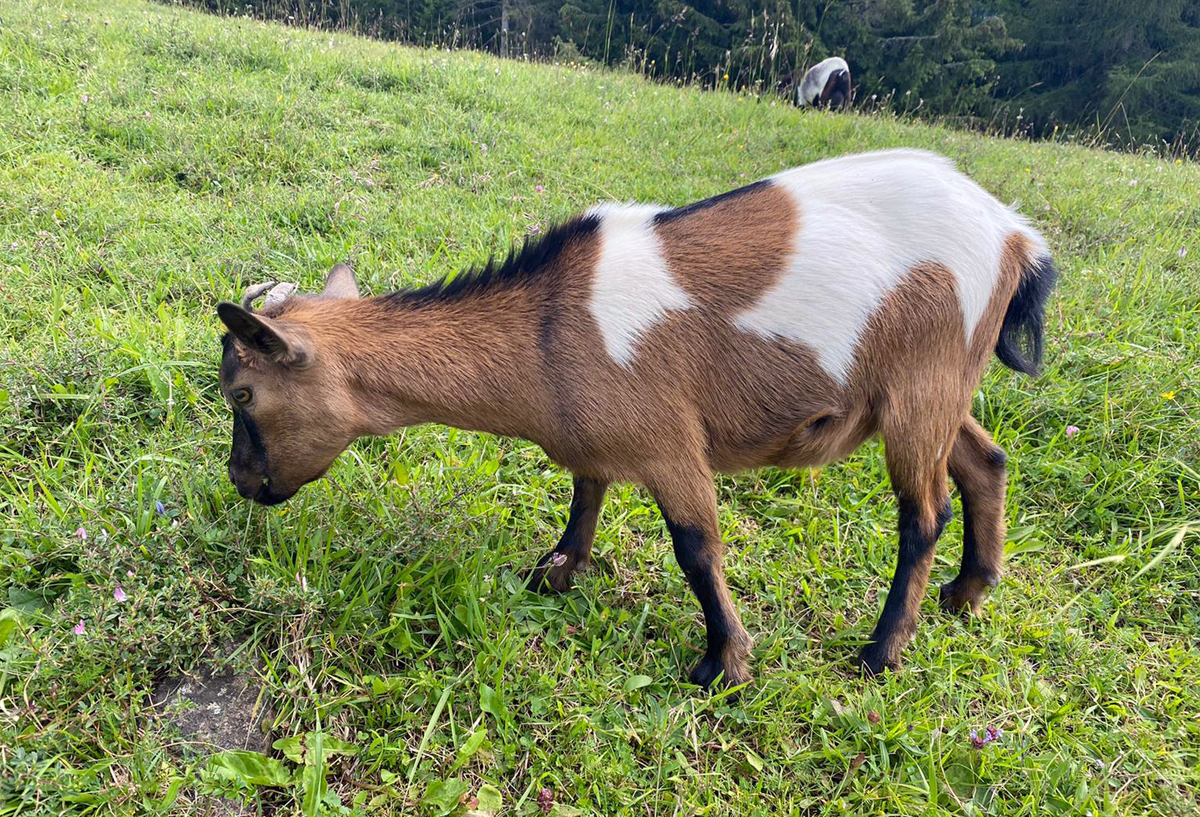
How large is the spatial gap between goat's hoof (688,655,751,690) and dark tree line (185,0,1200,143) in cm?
1604

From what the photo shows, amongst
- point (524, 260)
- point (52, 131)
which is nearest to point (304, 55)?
point (52, 131)

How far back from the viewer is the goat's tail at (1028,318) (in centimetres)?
255

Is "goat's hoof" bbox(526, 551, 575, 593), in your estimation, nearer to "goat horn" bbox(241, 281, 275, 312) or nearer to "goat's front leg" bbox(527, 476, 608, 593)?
"goat's front leg" bbox(527, 476, 608, 593)

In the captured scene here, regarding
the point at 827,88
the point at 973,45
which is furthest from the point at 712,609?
the point at 973,45

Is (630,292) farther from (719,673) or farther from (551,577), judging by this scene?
(719,673)

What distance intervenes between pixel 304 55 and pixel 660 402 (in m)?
6.29

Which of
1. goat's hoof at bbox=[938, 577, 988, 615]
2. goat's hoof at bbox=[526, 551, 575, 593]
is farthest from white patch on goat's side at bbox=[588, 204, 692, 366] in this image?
goat's hoof at bbox=[938, 577, 988, 615]

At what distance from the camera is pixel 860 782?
2.25 meters

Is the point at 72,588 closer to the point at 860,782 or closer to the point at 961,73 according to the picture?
the point at 860,782

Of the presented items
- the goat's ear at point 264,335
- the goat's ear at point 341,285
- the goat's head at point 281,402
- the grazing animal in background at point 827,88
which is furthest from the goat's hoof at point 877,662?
the grazing animal in background at point 827,88

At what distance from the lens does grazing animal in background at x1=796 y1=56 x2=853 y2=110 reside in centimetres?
1066

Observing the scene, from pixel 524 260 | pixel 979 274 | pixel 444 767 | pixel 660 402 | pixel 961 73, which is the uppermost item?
pixel 961 73

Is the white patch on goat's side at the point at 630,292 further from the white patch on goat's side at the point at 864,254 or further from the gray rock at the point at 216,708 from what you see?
the gray rock at the point at 216,708

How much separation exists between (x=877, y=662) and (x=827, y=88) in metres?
10.1
